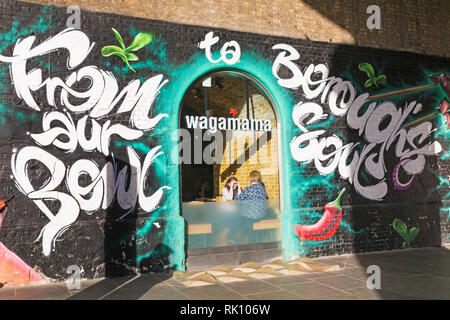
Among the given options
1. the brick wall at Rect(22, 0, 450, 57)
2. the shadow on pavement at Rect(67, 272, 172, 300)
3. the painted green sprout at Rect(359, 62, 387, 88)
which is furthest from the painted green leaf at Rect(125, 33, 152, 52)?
the painted green sprout at Rect(359, 62, 387, 88)

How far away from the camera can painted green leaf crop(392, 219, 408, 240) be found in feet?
32.0

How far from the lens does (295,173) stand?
8977 millimetres

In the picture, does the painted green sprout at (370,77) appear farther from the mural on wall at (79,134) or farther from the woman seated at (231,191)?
the mural on wall at (79,134)

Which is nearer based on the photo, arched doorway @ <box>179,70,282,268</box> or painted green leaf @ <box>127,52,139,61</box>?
painted green leaf @ <box>127,52,139,61</box>

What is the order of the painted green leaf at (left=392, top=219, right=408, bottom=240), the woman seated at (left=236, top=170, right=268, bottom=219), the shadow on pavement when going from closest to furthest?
the shadow on pavement, the woman seated at (left=236, top=170, right=268, bottom=219), the painted green leaf at (left=392, top=219, right=408, bottom=240)

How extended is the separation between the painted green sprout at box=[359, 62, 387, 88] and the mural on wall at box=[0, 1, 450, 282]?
0.03 m

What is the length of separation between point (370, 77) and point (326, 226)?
358 centimetres

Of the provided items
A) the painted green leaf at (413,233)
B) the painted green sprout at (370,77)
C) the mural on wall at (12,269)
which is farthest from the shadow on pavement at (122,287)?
the painted green sprout at (370,77)

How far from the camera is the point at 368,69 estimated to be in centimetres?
992

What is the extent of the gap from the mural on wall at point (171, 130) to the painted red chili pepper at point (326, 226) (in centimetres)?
2

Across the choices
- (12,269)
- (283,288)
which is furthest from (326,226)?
(12,269)

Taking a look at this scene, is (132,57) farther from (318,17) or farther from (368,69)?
(368,69)

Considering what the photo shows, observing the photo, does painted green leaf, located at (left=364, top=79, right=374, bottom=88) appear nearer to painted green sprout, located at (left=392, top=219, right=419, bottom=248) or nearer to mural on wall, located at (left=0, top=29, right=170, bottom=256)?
painted green sprout, located at (left=392, top=219, right=419, bottom=248)

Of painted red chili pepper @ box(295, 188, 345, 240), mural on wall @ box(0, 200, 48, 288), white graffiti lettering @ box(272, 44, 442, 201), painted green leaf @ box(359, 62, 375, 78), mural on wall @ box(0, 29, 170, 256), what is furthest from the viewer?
painted green leaf @ box(359, 62, 375, 78)
